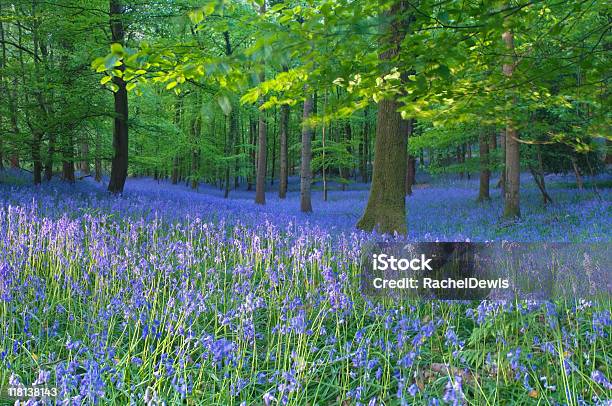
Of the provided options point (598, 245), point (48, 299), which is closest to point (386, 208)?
point (598, 245)

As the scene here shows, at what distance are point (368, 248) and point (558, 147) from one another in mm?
13079

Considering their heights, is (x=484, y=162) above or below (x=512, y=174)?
above

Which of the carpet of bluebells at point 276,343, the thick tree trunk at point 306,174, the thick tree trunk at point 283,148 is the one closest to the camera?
the carpet of bluebells at point 276,343

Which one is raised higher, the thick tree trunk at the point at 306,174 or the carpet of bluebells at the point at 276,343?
the thick tree trunk at the point at 306,174

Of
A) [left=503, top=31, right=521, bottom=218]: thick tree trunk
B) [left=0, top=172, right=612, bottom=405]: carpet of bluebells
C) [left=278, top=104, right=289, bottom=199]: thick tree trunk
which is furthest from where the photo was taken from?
[left=278, top=104, right=289, bottom=199]: thick tree trunk

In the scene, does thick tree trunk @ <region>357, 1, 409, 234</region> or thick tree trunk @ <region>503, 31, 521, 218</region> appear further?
thick tree trunk @ <region>503, 31, 521, 218</region>

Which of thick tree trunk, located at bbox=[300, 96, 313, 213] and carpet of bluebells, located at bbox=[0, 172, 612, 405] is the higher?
thick tree trunk, located at bbox=[300, 96, 313, 213]

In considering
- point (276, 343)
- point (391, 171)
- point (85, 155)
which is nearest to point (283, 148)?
point (85, 155)

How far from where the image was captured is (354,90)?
449 cm

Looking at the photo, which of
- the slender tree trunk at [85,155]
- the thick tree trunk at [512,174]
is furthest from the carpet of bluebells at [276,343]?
the thick tree trunk at [512,174]

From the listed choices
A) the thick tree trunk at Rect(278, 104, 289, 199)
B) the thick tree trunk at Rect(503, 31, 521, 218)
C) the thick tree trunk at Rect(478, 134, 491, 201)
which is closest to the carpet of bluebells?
the thick tree trunk at Rect(503, 31, 521, 218)

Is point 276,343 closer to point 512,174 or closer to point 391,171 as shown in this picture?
point 391,171

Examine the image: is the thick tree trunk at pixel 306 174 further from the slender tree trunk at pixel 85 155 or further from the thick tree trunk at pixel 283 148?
the thick tree trunk at pixel 283 148

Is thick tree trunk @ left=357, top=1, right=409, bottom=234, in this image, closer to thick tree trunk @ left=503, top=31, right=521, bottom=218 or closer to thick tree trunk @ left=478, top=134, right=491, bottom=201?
thick tree trunk @ left=503, top=31, right=521, bottom=218
